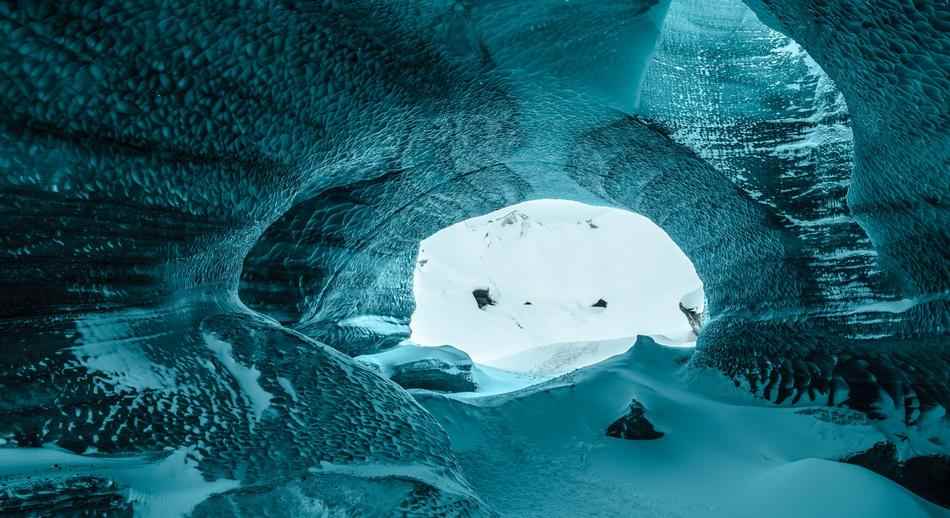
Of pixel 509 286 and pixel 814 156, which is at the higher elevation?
pixel 509 286

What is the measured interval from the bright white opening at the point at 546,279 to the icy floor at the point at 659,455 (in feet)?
22.6

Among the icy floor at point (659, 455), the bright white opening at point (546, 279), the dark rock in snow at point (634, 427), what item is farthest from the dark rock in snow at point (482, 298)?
the dark rock in snow at point (634, 427)

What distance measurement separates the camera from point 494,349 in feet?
31.2

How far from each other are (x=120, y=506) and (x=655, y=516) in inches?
51.5

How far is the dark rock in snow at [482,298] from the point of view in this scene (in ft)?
34.4

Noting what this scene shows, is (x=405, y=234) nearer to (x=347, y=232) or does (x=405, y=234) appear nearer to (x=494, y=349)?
(x=347, y=232)

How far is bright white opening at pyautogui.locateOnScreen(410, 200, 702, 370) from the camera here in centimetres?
1001

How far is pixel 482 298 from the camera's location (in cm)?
1055

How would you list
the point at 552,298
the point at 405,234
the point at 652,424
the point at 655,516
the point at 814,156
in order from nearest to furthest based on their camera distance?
1. the point at 655,516
2. the point at 652,424
3. the point at 814,156
4. the point at 405,234
5. the point at 552,298

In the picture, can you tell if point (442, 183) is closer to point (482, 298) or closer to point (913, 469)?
point (913, 469)

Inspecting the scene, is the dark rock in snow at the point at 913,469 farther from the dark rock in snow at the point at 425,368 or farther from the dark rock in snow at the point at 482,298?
the dark rock in snow at the point at 482,298

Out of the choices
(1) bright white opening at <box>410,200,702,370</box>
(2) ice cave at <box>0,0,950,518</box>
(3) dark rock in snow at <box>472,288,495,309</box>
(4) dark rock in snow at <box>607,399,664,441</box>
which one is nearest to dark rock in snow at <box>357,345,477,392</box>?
→ (2) ice cave at <box>0,0,950,518</box>

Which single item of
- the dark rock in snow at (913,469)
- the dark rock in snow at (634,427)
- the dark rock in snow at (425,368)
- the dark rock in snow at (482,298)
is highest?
the dark rock in snow at (482,298)

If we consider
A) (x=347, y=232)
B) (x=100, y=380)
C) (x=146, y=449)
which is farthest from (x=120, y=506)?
(x=347, y=232)
